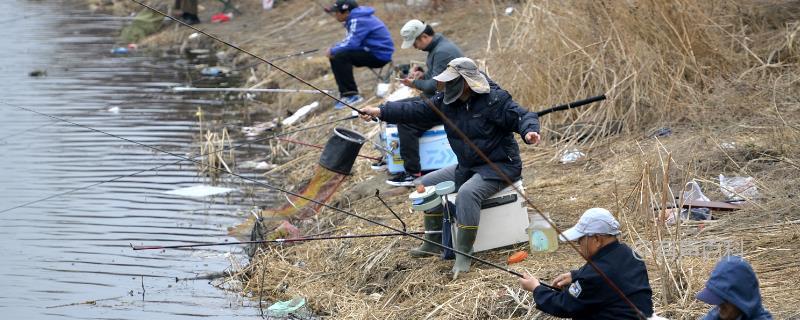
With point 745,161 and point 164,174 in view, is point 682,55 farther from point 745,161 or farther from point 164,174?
point 164,174

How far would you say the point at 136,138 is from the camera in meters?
13.2

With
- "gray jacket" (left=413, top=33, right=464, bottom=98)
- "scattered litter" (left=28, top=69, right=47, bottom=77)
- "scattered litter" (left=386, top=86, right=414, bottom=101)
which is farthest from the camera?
"scattered litter" (left=28, top=69, right=47, bottom=77)

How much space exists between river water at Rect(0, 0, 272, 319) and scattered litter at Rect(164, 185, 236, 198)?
0.47 ft

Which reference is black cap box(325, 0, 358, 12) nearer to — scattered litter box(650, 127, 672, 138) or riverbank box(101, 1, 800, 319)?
riverbank box(101, 1, 800, 319)

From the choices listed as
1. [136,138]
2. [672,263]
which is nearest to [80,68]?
[136,138]

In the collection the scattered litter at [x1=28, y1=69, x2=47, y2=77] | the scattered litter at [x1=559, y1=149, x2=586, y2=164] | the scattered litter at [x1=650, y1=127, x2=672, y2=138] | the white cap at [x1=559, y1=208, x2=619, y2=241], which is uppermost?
the white cap at [x1=559, y1=208, x2=619, y2=241]

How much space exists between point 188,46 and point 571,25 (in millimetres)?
11654

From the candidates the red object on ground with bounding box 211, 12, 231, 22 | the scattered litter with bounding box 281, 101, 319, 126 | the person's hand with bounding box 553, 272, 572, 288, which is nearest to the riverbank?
the scattered litter with bounding box 281, 101, 319, 126

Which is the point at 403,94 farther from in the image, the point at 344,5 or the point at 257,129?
the point at 257,129

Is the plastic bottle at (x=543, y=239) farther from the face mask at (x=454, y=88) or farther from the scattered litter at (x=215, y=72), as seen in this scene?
the scattered litter at (x=215, y=72)

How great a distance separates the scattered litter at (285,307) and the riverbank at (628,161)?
0.33ft

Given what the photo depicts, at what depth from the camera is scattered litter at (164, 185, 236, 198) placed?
10789 mm

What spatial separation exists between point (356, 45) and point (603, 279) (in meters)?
7.89

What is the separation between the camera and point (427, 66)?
886 cm
